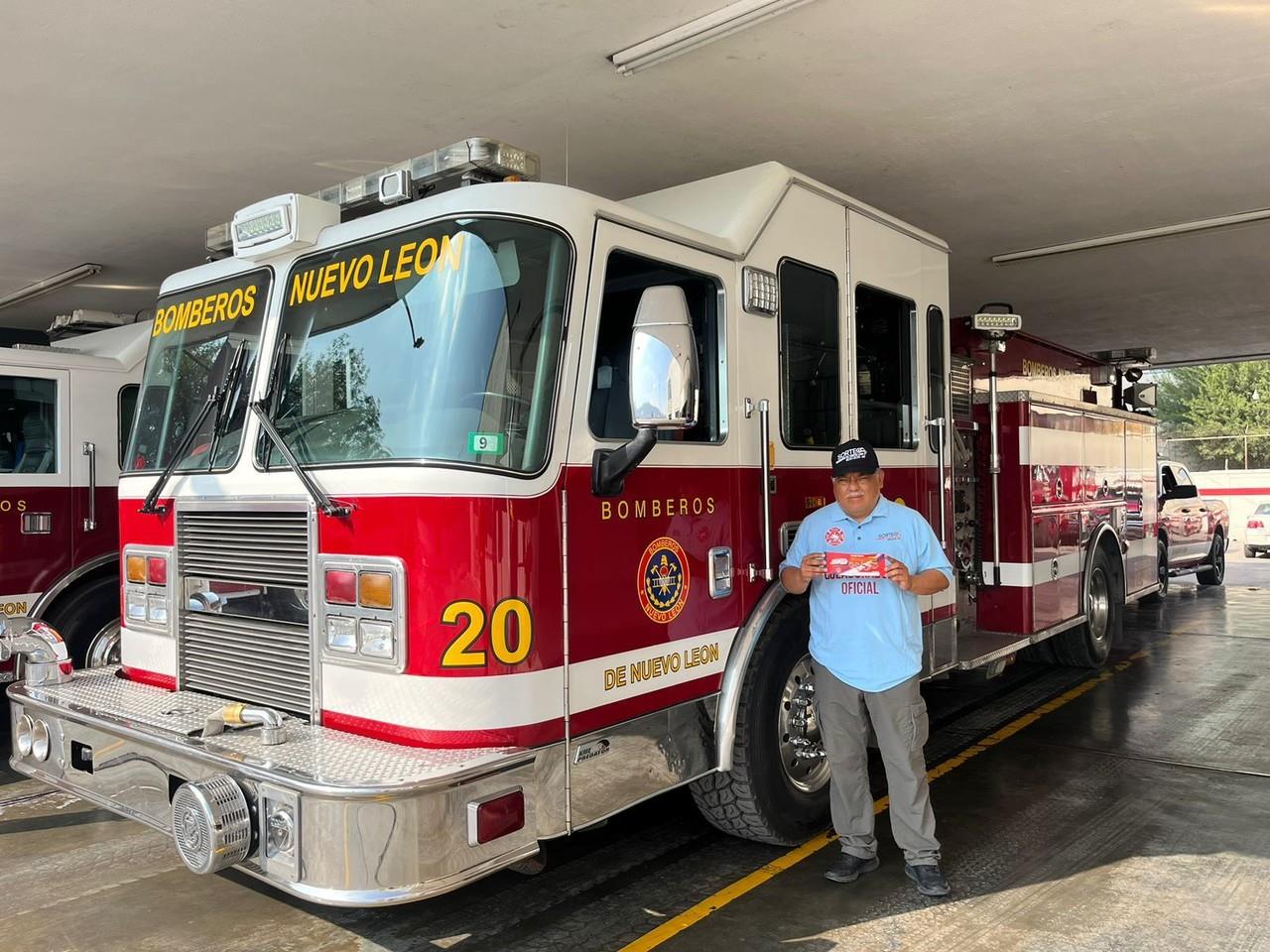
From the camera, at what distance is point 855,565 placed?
418cm

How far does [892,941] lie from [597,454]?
6.82 ft

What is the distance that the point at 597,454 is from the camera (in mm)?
3498

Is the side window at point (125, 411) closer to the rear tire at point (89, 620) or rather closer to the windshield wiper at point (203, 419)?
the rear tire at point (89, 620)

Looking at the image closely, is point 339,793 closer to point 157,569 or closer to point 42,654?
point 157,569

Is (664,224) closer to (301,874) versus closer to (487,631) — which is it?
(487,631)

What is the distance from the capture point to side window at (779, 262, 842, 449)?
14.7 feet

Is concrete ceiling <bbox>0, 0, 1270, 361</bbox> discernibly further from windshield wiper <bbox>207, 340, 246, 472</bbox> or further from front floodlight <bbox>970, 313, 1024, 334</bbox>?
windshield wiper <bbox>207, 340, 246, 472</bbox>

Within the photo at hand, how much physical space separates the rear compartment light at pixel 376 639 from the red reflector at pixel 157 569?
1360 mm

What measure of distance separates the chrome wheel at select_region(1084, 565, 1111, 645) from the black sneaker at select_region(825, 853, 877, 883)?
4.83 m

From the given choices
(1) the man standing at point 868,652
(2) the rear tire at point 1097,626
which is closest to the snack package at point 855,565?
(1) the man standing at point 868,652

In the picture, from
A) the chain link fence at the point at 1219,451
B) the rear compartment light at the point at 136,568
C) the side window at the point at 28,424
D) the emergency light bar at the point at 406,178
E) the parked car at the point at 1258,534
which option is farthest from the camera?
the chain link fence at the point at 1219,451

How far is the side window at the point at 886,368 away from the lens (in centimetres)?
497

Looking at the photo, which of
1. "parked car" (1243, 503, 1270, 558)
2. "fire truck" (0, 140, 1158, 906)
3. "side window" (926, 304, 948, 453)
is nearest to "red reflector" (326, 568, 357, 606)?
"fire truck" (0, 140, 1158, 906)

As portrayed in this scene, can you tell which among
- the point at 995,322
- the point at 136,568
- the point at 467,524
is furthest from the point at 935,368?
the point at 136,568
